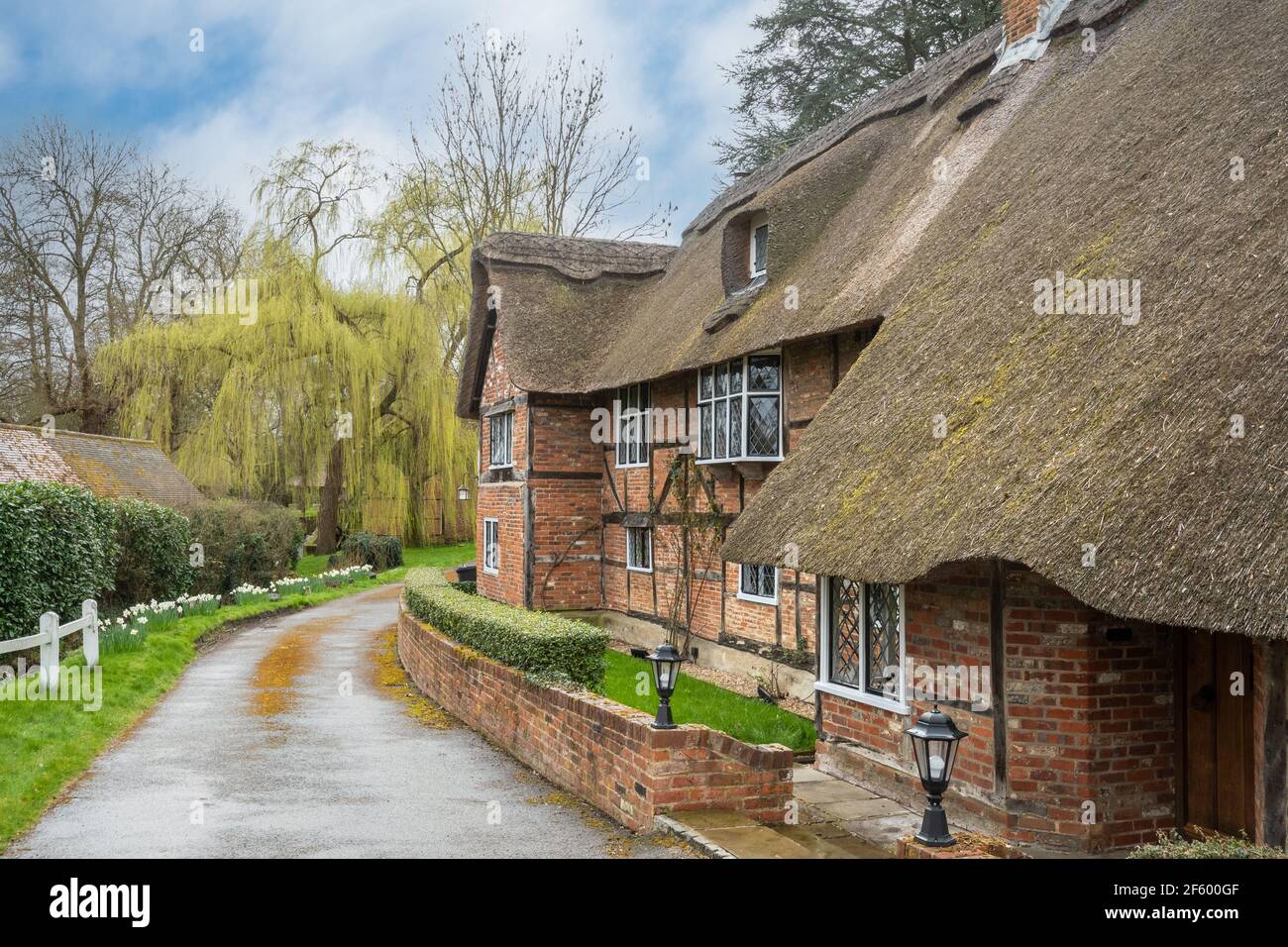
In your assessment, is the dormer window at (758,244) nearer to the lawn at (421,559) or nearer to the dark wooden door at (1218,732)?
the dark wooden door at (1218,732)

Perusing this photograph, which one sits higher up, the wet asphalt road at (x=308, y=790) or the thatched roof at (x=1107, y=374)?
the thatched roof at (x=1107, y=374)

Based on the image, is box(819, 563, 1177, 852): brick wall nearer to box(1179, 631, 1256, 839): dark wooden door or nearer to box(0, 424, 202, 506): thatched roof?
box(1179, 631, 1256, 839): dark wooden door

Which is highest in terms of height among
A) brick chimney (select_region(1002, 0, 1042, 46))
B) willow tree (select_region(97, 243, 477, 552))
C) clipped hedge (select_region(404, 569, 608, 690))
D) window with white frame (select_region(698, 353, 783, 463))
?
brick chimney (select_region(1002, 0, 1042, 46))

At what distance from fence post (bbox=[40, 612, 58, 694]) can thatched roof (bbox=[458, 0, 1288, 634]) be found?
7986 millimetres

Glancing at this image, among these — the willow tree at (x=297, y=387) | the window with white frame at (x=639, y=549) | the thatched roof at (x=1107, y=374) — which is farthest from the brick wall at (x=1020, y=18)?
the willow tree at (x=297, y=387)

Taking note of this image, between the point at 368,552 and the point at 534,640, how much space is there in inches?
928

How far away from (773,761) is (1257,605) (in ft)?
11.9

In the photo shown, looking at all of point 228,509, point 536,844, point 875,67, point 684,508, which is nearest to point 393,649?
point 684,508

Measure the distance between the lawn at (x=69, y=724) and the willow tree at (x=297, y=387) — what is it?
12865mm

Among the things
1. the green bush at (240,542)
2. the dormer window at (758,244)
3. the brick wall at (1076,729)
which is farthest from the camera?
the green bush at (240,542)

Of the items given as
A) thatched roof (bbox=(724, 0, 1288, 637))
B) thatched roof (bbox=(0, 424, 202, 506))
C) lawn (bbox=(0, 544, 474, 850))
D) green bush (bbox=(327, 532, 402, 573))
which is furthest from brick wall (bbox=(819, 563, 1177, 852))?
green bush (bbox=(327, 532, 402, 573))

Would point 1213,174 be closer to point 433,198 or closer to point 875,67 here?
point 875,67

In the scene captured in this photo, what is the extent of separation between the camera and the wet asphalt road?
7.38 m

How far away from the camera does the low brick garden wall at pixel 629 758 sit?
7.58 metres
